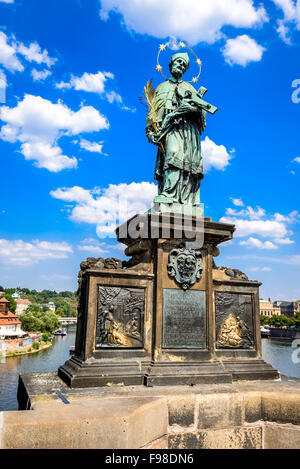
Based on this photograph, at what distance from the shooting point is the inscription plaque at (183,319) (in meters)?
6.13

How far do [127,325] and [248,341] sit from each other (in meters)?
2.40

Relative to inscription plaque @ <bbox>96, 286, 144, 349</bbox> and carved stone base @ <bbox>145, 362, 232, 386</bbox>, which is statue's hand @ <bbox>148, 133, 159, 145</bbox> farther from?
carved stone base @ <bbox>145, 362, 232, 386</bbox>

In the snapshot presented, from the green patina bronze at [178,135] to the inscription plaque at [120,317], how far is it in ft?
6.20

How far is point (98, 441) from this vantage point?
Result: 362cm

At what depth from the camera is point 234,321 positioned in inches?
270

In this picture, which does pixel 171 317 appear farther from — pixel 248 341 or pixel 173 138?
pixel 173 138

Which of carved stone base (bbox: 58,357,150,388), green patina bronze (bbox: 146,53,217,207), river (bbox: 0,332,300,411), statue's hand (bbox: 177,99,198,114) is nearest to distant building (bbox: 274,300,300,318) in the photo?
river (bbox: 0,332,300,411)

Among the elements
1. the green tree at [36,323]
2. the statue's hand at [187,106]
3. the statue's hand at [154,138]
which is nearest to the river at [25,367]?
the statue's hand at [154,138]

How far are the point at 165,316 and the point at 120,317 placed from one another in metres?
0.75

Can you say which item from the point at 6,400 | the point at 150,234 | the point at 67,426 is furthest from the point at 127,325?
the point at 6,400

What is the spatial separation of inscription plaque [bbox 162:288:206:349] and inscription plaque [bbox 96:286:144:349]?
426 mm

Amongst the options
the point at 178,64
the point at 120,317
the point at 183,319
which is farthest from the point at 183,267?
the point at 178,64

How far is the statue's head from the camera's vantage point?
7.80m
